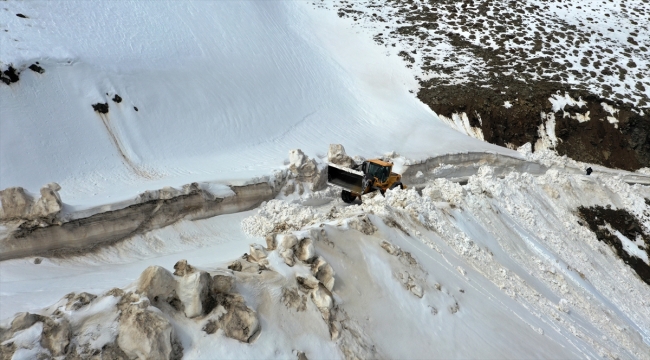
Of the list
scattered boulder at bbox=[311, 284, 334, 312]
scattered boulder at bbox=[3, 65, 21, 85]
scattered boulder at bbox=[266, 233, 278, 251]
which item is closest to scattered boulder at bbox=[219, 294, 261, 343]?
scattered boulder at bbox=[311, 284, 334, 312]

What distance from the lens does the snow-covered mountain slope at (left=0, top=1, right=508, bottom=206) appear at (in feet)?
35.8

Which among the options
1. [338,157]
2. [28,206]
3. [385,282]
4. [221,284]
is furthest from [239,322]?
[338,157]

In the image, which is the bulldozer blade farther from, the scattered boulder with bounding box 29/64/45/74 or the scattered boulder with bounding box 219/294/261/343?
the scattered boulder with bounding box 29/64/45/74

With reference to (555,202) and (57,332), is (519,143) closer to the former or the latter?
(555,202)

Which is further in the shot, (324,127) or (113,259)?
(324,127)

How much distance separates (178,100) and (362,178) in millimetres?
6019

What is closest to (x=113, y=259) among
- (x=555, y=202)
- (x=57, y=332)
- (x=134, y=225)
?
(x=134, y=225)

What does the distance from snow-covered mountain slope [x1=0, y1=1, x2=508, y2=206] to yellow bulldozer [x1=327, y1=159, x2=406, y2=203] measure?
1613 millimetres

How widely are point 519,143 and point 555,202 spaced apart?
4802mm

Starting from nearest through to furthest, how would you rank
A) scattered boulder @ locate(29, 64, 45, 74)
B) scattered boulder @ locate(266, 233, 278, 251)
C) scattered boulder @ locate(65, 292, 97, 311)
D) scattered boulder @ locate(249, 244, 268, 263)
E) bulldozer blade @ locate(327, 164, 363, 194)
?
scattered boulder @ locate(65, 292, 97, 311), scattered boulder @ locate(249, 244, 268, 263), scattered boulder @ locate(266, 233, 278, 251), scattered boulder @ locate(29, 64, 45, 74), bulldozer blade @ locate(327, 164, 363, 194)

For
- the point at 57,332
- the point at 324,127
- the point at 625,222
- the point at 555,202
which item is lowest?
the point at 625,222

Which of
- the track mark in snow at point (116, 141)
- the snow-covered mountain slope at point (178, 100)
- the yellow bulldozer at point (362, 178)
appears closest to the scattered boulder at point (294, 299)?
the snow-covered mountain slope at point (178, 100)

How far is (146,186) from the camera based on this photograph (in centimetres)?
1002

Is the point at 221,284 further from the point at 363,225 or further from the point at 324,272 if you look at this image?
the point at 363,225
